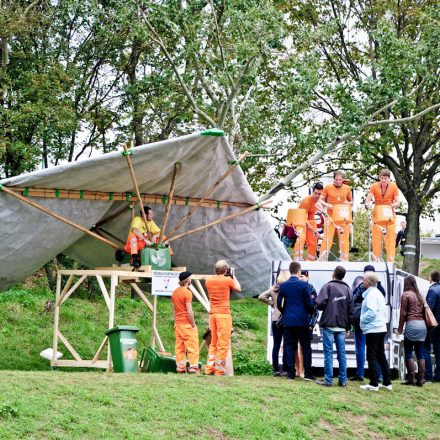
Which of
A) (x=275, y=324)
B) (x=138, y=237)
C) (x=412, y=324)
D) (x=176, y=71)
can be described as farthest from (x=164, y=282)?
(x=176, y=71)

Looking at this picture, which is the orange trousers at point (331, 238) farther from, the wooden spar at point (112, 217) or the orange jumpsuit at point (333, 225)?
the wooden spar at point (112, 217)

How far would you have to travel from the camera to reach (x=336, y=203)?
56.0 feet

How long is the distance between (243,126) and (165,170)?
1067 cm

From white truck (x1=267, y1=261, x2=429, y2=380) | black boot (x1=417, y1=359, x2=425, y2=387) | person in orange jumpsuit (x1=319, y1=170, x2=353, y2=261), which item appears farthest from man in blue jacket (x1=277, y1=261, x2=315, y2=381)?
person in orange jumpsuit (x1=319, y1=170, x2=353, y2=261)

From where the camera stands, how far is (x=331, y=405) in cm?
1272

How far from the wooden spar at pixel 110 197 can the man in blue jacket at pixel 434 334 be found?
366cm

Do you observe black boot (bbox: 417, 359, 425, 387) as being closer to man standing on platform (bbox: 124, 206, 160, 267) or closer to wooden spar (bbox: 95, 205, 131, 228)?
man standing on platform (bbox: 124, 206, 160, 267)

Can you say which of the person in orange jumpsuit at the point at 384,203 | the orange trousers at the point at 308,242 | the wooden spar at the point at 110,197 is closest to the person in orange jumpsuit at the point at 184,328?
the wooden spar at the point at 110,197

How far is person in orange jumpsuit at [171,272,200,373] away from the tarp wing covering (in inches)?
89.3

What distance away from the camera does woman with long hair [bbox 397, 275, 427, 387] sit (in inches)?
582

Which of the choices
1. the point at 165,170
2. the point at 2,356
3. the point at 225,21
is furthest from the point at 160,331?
the point at 225,21

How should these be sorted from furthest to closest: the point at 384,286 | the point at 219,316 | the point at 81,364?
the point at 81,364 → the point at 384,286 → the point at 219,316

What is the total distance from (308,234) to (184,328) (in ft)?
13.7

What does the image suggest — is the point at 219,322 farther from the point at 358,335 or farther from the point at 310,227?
the point at 310,227
